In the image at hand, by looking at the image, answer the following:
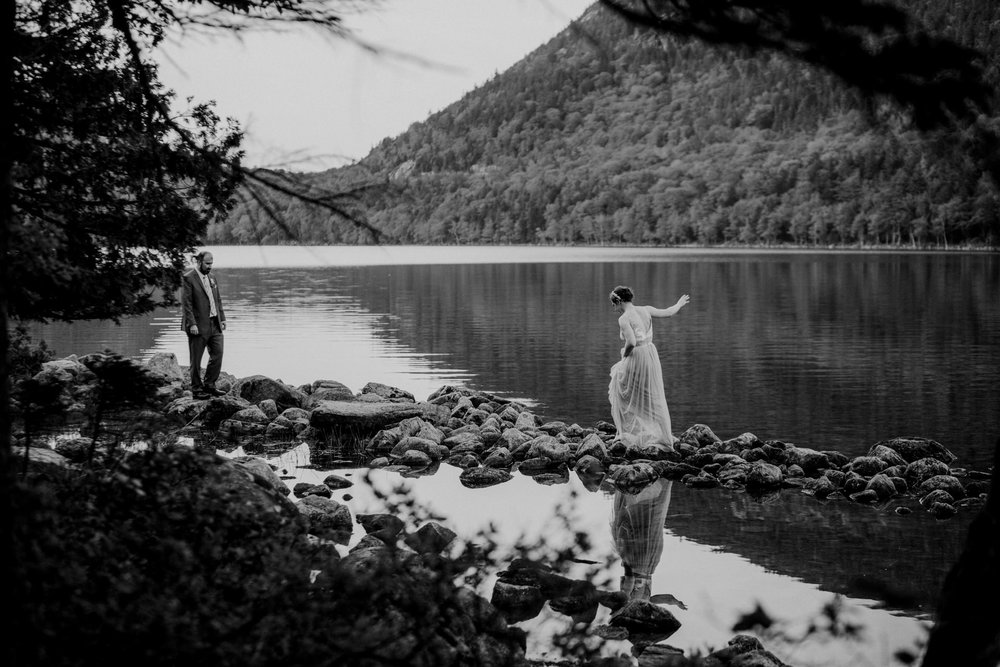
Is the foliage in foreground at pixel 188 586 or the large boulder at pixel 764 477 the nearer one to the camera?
the foliage in foreground at pixel 188 586

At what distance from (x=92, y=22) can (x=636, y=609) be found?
698cm

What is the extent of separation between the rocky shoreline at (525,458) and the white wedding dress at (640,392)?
0.27 m

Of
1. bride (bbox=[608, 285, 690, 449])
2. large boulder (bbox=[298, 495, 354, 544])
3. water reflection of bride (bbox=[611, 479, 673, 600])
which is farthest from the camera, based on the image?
bride (bbox=[608, 285, 690, 449])

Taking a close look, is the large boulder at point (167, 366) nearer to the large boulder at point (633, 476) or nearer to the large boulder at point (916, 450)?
the large boulder at point (633, 476)

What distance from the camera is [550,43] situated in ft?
15.6

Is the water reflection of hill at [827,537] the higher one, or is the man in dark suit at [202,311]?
the man in dark suit at [202,311]

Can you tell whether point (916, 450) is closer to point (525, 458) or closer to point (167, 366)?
point (525, 458)

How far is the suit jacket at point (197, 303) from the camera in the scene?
55.3ft

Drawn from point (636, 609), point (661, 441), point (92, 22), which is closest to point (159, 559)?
point (636, 609)

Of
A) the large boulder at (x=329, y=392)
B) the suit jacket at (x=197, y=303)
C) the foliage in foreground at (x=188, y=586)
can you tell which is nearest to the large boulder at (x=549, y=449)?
the large boulder at (x=329, y=392)

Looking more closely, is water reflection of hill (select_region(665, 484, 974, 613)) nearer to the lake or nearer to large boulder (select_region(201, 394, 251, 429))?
the lake

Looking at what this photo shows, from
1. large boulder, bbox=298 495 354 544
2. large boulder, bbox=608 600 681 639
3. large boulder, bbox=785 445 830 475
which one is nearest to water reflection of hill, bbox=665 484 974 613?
large boulder, bbox=785 445 830 475

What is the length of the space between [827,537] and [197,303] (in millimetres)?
11163

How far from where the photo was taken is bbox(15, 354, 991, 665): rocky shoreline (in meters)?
8.53
